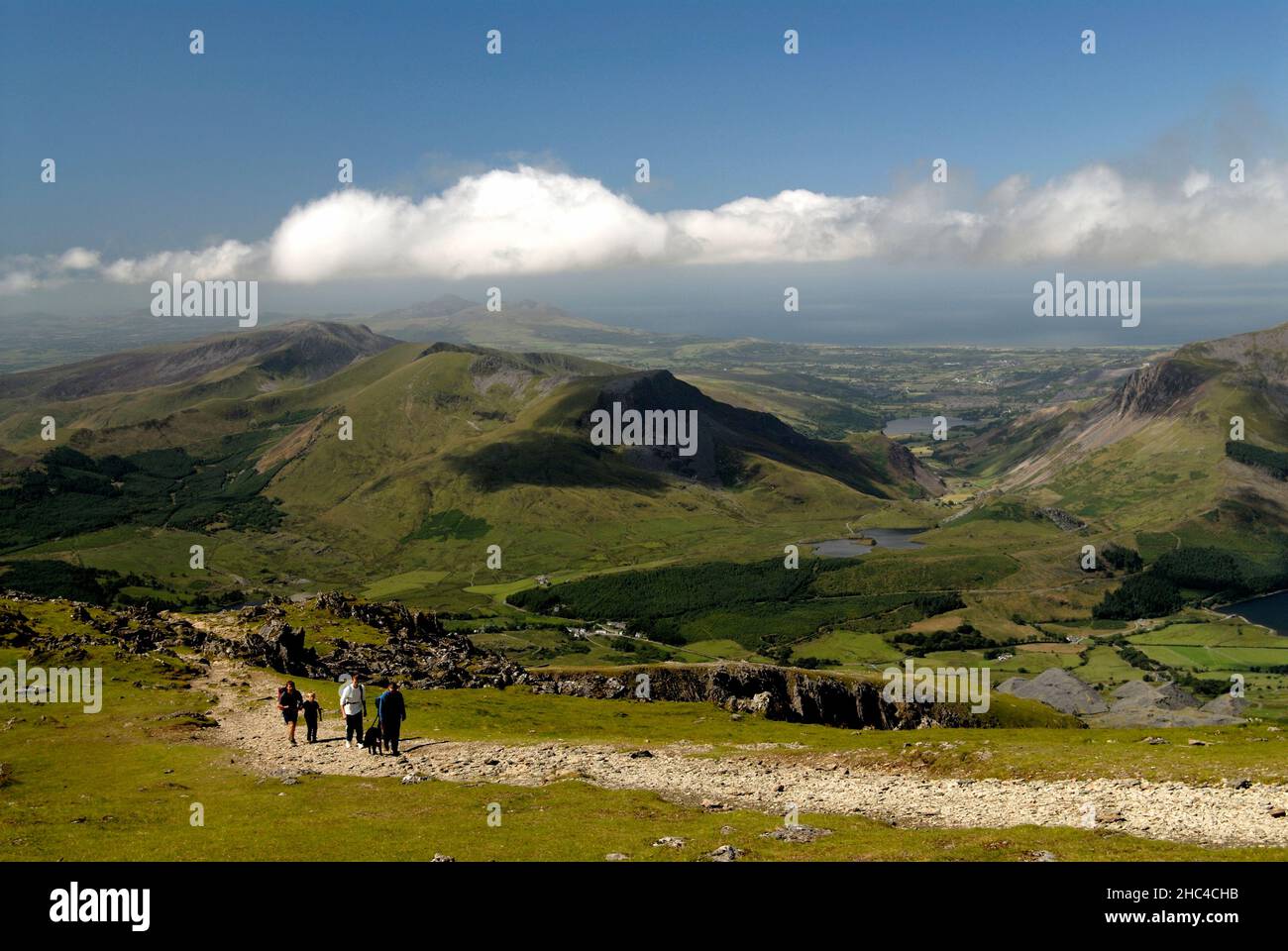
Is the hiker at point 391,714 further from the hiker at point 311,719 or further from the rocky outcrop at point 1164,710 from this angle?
the rocky outcrop at point 1164,710

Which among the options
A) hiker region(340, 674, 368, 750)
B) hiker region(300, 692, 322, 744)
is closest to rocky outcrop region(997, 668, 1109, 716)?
hiker region(340, 674, 368, 750)

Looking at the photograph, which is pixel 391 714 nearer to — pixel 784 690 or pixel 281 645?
pixel 281 645

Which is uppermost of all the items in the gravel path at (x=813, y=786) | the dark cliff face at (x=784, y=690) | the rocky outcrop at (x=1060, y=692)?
the gravel path at (x=813, y=786)

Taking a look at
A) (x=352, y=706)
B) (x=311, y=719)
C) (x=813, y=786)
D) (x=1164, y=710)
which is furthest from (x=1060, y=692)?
(x=311, y=719)

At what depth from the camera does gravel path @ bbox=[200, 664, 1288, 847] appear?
32625mm

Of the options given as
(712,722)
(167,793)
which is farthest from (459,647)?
(167,793)

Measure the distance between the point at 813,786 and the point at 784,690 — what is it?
71549 millimetres

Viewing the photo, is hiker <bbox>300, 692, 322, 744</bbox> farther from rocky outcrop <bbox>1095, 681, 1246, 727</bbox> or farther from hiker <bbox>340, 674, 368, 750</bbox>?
rocky outcrop <bbox>1095, 681, 1246, 727</bbox>

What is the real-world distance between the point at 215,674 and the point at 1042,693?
172537 mm

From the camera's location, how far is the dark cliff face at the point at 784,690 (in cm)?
10462

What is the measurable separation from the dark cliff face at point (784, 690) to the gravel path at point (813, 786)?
162 ft

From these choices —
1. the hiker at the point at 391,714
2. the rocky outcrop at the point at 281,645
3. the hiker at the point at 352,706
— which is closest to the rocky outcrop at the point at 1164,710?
the rocky outcrop at the point at 281,645

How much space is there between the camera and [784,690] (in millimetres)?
112688
